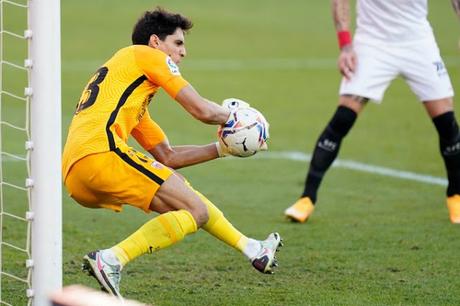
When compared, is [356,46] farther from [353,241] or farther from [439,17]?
[439,17]

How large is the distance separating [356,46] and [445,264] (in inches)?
86.7

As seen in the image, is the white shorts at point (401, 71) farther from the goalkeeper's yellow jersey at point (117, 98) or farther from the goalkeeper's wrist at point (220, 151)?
the goalkeeper's yellow jersey at point (117, 98)

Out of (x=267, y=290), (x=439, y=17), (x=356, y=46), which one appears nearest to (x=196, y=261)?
(x=267, y=290)

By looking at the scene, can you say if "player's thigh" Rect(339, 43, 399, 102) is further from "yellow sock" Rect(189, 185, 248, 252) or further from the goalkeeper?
"yellow sock" Rect(189, 185, 248, 252)

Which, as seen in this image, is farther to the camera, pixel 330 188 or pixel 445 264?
pixel 330 188

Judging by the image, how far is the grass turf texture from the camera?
253 inches

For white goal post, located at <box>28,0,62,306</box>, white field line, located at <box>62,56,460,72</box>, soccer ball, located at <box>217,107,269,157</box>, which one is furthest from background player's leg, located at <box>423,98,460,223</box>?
white field line, located at <box>62,56,460,72</box>

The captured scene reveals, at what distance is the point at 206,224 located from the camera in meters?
6.13

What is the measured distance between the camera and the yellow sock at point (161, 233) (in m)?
5.80

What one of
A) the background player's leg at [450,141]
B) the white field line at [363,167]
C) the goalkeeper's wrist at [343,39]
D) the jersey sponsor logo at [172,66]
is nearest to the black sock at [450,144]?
the background player's leg at [450,141]

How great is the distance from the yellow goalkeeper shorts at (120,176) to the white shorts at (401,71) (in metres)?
2.81

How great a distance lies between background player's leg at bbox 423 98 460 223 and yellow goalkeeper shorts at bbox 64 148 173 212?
3115 millimetres

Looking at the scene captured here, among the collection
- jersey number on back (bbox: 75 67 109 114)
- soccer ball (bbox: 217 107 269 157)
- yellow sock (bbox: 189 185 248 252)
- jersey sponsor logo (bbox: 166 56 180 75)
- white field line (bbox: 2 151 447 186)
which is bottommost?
white field line (bbox: 2 151 447 186)

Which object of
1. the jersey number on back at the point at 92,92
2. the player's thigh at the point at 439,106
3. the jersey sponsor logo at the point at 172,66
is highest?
the jersey sponsor logo at the point at 172,66
